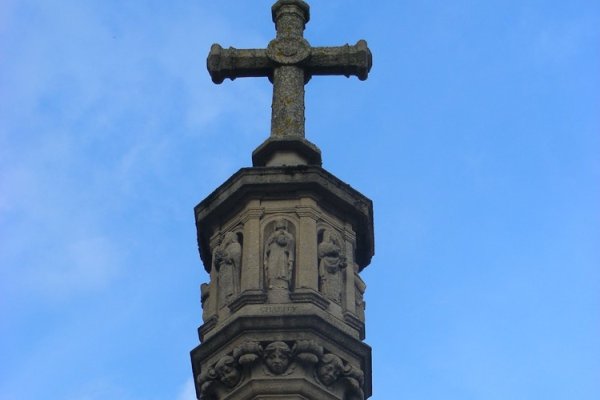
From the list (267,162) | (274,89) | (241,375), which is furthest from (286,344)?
(274,89)

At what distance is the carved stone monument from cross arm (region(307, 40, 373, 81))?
382 mm

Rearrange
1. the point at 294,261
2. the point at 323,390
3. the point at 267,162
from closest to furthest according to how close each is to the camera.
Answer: the point at 323,390
the point at 294,261
the point at 267,162

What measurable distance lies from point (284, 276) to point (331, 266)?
49 cm

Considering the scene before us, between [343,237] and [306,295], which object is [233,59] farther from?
[306,295]

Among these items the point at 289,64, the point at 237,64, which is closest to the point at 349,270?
the point at 289,64

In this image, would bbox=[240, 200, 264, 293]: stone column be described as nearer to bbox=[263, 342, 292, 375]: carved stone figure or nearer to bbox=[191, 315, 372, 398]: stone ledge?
bbox=[191, 315, 372, 398]: stone ledge

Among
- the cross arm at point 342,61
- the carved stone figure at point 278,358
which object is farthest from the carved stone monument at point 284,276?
the cross arm at point 342,61

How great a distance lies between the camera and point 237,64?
14562 millimetres

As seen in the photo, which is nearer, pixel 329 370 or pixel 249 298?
pixel 329 370

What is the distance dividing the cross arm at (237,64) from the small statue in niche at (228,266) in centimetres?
247

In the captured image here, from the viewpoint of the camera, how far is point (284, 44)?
47.9 feet

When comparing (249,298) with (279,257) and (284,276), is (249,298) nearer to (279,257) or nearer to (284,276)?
(284,276)

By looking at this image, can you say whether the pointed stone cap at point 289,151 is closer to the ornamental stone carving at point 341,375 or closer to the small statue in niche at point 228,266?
the small statue in niche at point 228,266

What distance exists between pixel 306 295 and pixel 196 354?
0.97m
